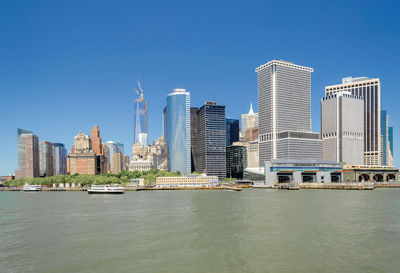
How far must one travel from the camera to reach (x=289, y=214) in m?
65.3

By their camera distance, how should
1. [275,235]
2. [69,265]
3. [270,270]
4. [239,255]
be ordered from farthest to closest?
[275,235], [239,255], [69,265], [270,270]

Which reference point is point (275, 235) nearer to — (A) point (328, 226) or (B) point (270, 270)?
(A) point (328, 226)

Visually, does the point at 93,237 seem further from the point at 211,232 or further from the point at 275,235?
the point at 275,235

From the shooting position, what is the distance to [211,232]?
4722cm

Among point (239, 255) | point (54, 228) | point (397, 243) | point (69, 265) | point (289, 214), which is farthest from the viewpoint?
point (289, 214)

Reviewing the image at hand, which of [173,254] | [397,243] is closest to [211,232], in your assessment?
[173,254]

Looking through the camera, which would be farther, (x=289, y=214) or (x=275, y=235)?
(x=289, y=214)

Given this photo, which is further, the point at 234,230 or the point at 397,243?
the point at 234,230

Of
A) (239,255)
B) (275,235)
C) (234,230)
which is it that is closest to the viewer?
(239,255)

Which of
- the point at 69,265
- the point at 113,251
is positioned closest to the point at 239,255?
the point at 113,251

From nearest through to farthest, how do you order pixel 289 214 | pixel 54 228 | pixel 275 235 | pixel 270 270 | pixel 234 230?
pixel 270 270 < pixel 275 235 < pixel 234 230 < pixel 54 228 < pixel 289 214

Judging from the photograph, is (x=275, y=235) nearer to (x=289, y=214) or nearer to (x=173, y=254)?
(x=173, y=254)

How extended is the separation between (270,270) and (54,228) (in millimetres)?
38789

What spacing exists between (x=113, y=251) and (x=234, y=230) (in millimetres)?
19719
